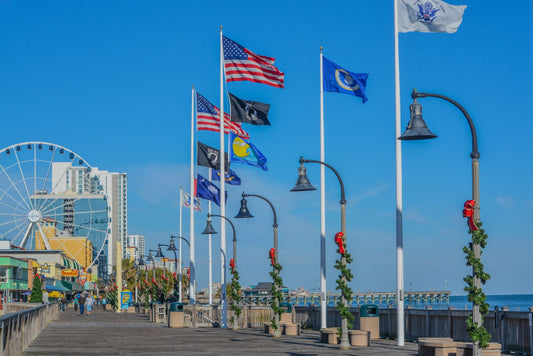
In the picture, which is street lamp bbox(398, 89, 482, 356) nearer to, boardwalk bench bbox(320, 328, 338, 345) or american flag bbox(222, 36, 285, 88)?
boardwalk bench bbox(320, 328, 338, 345)

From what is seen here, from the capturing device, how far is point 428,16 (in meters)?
26.3

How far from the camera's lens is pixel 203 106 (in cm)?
4341

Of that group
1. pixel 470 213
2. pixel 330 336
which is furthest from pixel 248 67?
pixel 470 213

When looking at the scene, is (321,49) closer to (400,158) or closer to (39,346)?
(400,158)

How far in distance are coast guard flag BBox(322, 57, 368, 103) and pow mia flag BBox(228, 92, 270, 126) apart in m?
4.90

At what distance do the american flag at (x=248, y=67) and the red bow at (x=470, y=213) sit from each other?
65.5ft

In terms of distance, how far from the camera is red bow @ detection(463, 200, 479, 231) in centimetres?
1705

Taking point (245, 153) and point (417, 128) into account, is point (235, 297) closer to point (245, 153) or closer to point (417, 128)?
point (245, 153)

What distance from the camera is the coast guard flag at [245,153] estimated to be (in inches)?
1617

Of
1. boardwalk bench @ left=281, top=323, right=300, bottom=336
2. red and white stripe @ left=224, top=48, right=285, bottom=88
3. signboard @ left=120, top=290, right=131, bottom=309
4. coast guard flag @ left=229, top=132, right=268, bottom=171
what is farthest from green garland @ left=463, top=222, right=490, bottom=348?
signboard @ left=120, top=290, right=131, bottom=309

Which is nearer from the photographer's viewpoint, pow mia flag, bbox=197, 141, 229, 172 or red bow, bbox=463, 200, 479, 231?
red bow, bbox=463, 200, 479, 231

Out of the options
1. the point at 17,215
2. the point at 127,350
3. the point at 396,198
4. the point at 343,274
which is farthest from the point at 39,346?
the point at 17,215

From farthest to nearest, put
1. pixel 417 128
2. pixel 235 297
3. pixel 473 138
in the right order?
pixel 235 297, pixel 417 128, pixel 473 138

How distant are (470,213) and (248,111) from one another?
73.9ft
